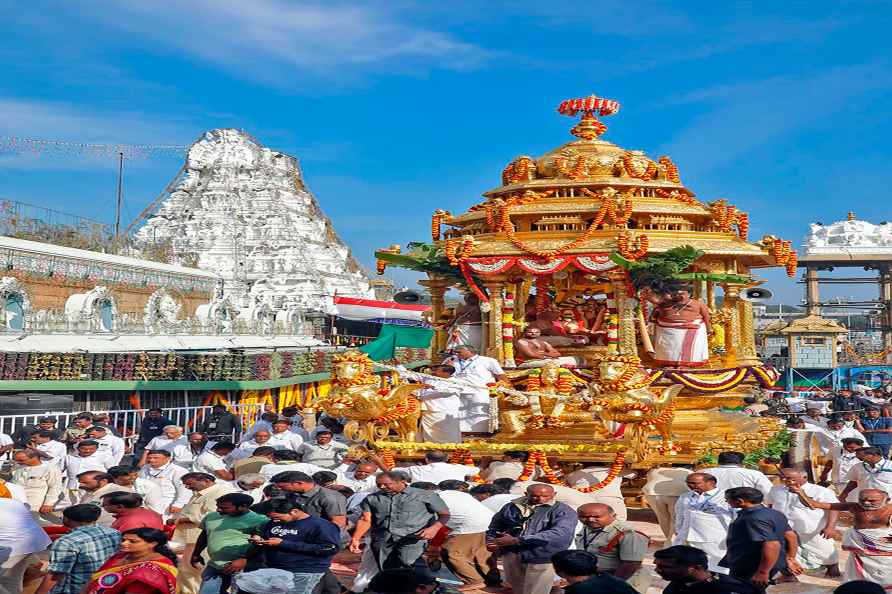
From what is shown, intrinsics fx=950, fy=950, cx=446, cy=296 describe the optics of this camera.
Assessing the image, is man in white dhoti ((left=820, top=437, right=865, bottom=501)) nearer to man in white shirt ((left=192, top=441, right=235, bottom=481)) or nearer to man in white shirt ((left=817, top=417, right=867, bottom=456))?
man in white shirt ((left=817, top=417, right=867, bottom=456))

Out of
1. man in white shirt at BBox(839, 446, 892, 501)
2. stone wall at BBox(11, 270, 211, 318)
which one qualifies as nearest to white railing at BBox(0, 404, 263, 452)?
stone wall at BBox(11, 270, 211, 318)

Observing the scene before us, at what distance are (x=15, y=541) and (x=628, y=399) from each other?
579cm

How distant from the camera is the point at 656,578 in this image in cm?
781

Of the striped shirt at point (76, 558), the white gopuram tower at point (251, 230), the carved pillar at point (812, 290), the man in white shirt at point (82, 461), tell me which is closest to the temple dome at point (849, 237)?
the carved pillar at point (812, 290)

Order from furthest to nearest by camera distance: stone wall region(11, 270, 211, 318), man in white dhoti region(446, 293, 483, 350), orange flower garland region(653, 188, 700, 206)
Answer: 1. stone wall region(11, 270, 211, 318)
2. orange flower garland region(653, 188, 700, 206)
3. man in white dhoti region(446, 293, 483, 350)

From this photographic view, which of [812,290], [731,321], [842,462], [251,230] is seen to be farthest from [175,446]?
[812,290]

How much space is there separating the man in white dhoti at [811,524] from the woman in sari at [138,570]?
514 cm

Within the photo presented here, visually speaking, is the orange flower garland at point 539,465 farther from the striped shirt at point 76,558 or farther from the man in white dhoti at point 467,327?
the striped shirt at point 76,558

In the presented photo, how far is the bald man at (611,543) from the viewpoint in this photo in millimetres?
6227

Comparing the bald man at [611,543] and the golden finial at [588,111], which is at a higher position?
the golden finial at [588,111]

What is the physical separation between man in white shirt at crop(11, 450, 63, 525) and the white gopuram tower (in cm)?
3120

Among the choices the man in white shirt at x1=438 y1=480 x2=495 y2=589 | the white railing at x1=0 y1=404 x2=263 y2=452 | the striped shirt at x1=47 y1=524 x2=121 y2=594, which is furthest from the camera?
the white railing at x1=0 y1=404 x2=263 y2=452

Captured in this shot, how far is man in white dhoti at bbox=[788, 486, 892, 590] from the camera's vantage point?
6.32 m

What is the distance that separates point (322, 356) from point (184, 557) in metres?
17.4
